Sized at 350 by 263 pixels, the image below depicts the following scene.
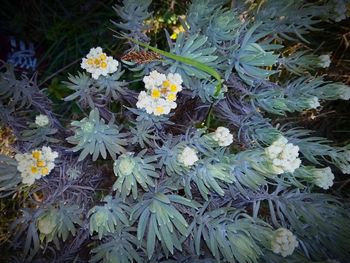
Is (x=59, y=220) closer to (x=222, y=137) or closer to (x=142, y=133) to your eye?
(x=142, y=133)

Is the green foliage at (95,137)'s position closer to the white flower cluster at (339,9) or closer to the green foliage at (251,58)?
the green foliage at (251,58)

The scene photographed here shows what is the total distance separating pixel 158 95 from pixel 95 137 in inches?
10.3

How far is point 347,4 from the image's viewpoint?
5.35ft

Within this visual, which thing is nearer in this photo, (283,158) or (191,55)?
(283,158)

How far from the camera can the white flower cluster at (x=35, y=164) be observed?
4.51 ft

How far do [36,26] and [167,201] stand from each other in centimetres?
148

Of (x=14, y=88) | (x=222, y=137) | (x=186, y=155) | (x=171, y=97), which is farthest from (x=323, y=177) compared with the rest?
(x=14, y=88)

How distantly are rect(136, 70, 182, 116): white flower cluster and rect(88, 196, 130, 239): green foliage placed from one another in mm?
368

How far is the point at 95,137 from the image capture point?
1.38m

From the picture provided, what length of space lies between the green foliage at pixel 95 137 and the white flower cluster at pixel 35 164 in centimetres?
10

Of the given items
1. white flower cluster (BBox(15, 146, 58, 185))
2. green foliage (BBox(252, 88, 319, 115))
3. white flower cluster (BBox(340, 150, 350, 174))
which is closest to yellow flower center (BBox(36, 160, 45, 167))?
white flower cluster (BBox(15, 146, 58, 185))

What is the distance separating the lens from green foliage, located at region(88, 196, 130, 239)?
4.53 feet

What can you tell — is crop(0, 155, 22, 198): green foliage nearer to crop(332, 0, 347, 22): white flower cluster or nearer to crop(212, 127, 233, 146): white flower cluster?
crop(212, 127, 233, 146): white flower cluster

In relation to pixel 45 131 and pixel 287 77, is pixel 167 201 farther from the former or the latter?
pixel 287 77
